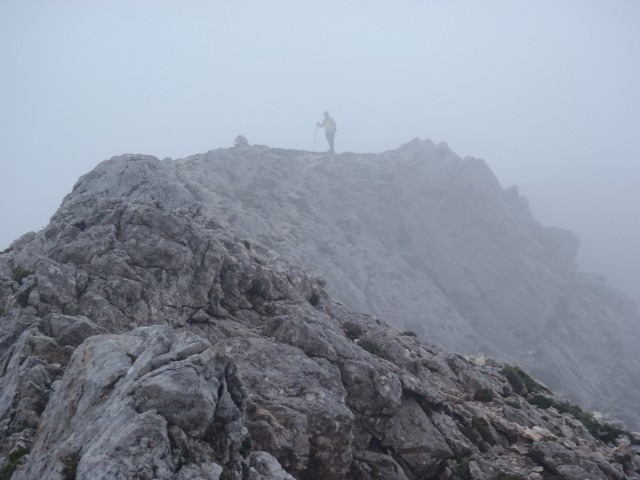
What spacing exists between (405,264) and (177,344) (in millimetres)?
73175

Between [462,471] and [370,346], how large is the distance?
8004mm

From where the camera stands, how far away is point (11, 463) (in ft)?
39.5

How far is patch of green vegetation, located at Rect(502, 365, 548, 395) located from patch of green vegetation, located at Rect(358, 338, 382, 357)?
11514mm

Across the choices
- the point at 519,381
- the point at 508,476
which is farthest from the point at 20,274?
the point at 519,381

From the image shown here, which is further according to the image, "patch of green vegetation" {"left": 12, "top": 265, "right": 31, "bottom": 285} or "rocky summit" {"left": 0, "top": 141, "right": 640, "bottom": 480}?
"patch of green vegetation" {"left": 12, "top": 265, "right": 31, "bottom": 285}

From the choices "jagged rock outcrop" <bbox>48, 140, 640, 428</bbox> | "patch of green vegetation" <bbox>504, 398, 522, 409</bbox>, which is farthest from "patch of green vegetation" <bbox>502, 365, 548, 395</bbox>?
"jagged rock outcrop" <bbox>48, 140, 640, 428</bbox>

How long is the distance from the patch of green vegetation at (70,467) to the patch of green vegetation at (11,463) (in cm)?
257

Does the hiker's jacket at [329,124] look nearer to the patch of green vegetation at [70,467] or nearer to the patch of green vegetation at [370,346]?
the patch of green vegetation at [370,346]

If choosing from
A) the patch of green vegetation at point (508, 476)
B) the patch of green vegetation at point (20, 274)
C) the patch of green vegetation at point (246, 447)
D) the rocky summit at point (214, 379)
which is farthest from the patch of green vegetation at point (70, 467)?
the patch of green vegetation at point (508, 476)

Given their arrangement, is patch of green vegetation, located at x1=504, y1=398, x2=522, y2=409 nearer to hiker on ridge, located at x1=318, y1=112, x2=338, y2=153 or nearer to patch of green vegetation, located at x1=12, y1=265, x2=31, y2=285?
patch of green vegetation, located at x1=12, y1=265, x2=31, y2=285

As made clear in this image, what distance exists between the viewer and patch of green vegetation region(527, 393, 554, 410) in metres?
30.1

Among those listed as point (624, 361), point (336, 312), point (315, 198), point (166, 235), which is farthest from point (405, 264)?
point (166, 235)

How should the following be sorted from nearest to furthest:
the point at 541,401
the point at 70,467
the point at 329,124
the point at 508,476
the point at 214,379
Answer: the point at 70,467, the point at 214,379, the point at 508,476, the point at 541,401, the point at 329,124

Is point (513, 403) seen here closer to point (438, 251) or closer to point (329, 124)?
point (438, 251)
